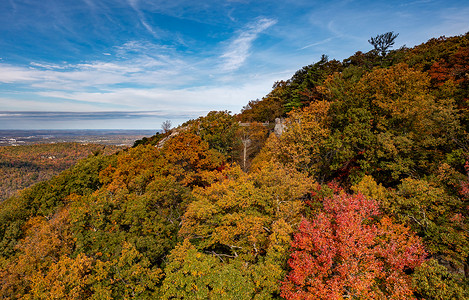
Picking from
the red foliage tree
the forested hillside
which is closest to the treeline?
the forested hillside

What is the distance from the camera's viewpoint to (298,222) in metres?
18.7

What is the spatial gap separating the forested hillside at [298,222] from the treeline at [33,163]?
119167 mm

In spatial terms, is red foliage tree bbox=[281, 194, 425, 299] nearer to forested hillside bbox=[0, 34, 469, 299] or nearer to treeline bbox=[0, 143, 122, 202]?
forested hillside bbox=[0, 34, 469, 299]

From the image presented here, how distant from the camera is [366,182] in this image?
64.6 feet

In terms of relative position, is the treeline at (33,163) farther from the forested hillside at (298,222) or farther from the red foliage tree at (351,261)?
the red foliage tree at (351,261)

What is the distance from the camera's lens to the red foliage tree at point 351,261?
12195 mm

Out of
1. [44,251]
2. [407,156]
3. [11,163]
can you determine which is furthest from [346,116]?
[11,163]

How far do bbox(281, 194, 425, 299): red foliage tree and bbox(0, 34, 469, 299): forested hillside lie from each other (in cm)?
11

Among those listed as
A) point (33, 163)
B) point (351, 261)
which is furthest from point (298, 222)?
→ point (33, 163)

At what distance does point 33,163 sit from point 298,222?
225 m

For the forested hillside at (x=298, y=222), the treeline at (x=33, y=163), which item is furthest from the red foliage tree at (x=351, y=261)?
the treeline at (x=33, y=163)

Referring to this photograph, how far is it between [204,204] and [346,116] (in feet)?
65.5

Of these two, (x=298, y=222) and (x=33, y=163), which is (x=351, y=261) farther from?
(x=33, y=163)

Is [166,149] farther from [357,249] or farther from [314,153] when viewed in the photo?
[357,249]
